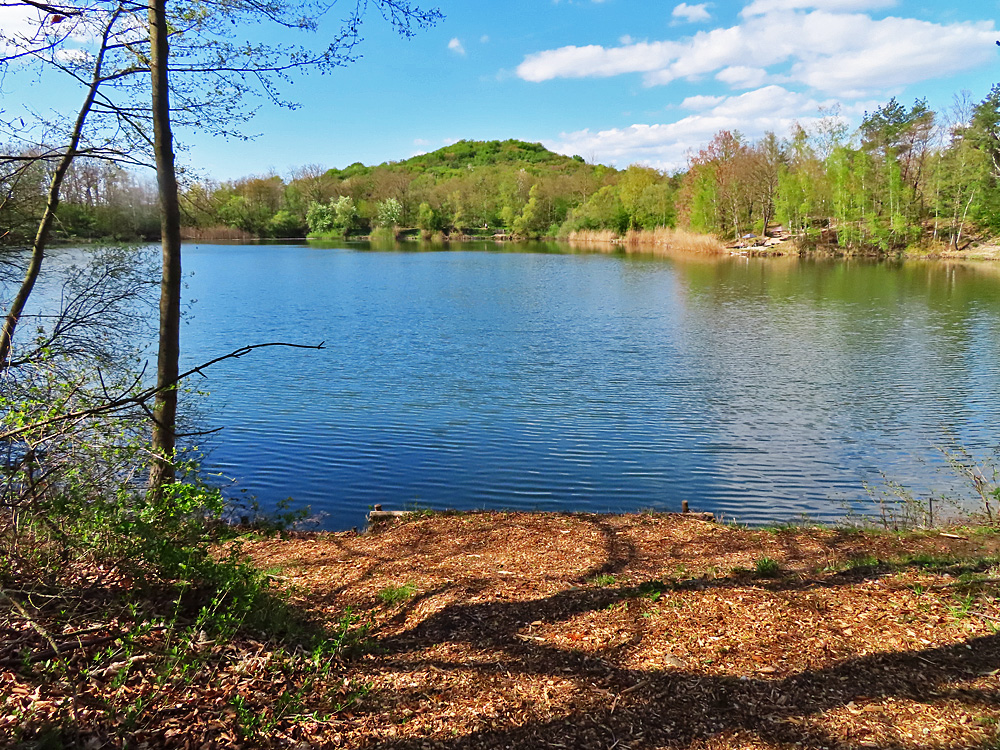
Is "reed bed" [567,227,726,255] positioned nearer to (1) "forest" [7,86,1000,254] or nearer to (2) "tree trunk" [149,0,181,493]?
(1) "forest" [7,86,1000,254]

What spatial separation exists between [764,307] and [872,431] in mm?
19078

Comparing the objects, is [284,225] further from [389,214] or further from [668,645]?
[668,645]

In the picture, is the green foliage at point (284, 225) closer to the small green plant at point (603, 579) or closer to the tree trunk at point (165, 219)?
the tree trunk at point (165, 219)

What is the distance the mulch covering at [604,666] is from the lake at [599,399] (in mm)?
4372

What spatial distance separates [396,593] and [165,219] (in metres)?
4.79

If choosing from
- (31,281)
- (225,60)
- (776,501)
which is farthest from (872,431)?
(31,281)

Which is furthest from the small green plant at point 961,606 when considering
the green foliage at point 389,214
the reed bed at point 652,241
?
the green foliage at point 389,214

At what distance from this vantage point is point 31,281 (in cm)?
731

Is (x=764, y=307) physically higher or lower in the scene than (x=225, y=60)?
lower

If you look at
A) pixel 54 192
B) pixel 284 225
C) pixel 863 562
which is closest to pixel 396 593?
pixel 863 562

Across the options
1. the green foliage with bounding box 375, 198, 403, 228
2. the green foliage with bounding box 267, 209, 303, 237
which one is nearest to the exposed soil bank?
the green foliage with bounding box 267, 209, 303, 237

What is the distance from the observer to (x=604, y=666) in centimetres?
391

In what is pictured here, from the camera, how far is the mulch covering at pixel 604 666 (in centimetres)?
318

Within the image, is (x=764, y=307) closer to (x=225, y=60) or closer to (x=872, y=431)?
(x=872, y=431)
